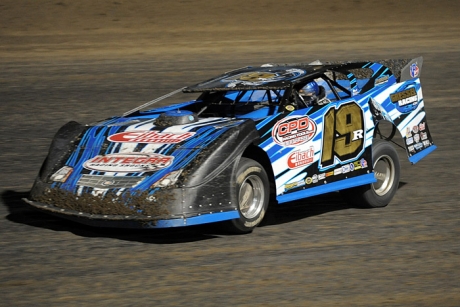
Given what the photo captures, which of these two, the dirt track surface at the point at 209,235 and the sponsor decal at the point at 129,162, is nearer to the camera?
the dirt track surface at the point at 209,235

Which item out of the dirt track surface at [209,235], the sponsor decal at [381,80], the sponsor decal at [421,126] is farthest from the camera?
the sponsor decal at [381,80]

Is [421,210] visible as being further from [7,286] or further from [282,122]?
[7,286]

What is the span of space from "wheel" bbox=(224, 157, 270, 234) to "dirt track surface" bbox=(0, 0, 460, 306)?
120 millimetres

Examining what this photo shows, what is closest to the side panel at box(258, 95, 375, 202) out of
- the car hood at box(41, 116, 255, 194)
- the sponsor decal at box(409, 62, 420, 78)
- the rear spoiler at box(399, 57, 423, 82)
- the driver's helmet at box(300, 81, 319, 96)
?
the car hood at box(41, 116, 255, 194)

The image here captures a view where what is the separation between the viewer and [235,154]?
684cm

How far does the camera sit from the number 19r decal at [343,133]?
7.61m

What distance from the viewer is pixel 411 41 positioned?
77.2 feet

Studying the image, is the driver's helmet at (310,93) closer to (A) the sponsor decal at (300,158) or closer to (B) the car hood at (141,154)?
(A) the sponsor decal at (300,158)

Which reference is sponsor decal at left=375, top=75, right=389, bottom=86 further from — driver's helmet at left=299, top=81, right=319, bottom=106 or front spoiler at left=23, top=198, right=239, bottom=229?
front spoiler at left=23, top=198, right=239, bottom=229

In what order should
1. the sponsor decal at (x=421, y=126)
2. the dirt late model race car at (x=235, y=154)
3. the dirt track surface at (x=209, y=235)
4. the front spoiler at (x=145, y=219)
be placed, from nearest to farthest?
the dirt track surface at (x=209, y=235) < the front spoiler at (x=145, y=219) < the dirt late model race car at (x=235, y=154) < the sponsor decal at (x=421, y=126)

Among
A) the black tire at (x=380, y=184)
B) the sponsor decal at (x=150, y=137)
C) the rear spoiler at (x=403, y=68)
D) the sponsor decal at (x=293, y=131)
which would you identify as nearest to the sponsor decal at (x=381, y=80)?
the rear spoiler at (x=403, y=68)

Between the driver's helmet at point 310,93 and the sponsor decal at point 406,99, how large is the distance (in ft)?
2.55

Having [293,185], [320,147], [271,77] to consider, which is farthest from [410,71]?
[293,185]

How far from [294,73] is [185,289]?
122 inches
